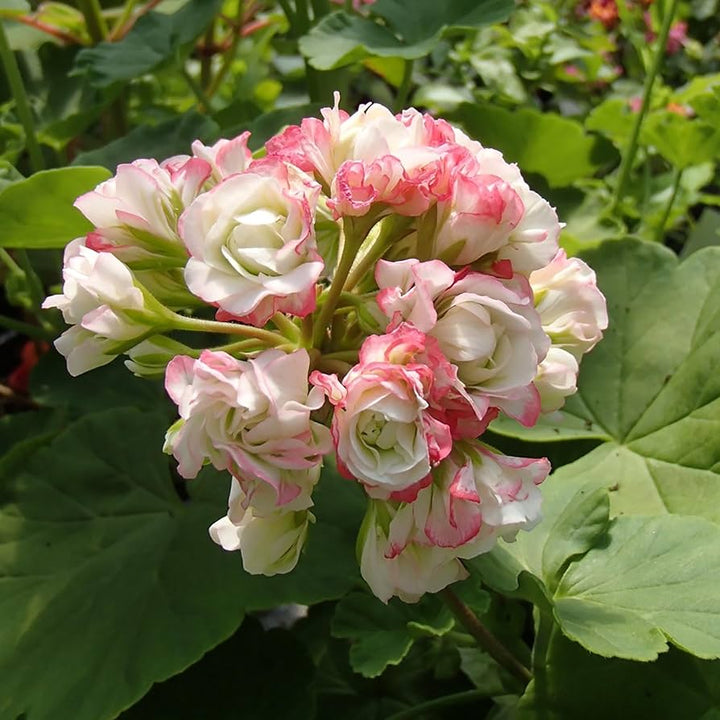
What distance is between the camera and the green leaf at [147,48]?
1062 millimetres

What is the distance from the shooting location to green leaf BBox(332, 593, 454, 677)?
705 millimetres

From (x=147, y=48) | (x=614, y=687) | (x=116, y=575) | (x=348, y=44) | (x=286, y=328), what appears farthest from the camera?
(x=147, y=48)

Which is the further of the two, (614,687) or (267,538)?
(614,687)

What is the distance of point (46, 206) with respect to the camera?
798 mm

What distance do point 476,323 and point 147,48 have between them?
0.77 meters

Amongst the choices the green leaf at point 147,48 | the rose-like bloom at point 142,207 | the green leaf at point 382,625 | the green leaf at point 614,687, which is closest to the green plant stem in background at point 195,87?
the green leaf at point 147,48

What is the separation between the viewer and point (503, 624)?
0.83m

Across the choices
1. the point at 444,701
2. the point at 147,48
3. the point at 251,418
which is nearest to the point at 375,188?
the point at 251,418

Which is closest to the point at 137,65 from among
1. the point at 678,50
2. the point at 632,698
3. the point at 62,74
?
the point at 62,74

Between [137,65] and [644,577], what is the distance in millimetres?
791

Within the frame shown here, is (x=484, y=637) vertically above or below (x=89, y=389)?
above

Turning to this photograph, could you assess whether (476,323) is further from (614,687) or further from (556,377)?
→ (614,687)

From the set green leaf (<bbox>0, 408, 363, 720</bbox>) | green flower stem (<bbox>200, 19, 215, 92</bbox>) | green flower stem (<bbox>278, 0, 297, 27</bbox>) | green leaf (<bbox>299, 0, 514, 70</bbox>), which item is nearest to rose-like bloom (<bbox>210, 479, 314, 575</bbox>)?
green leaf (<bbox>0, 408, 363, 720</bbox>)

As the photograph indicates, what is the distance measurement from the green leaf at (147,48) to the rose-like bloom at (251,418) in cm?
66
